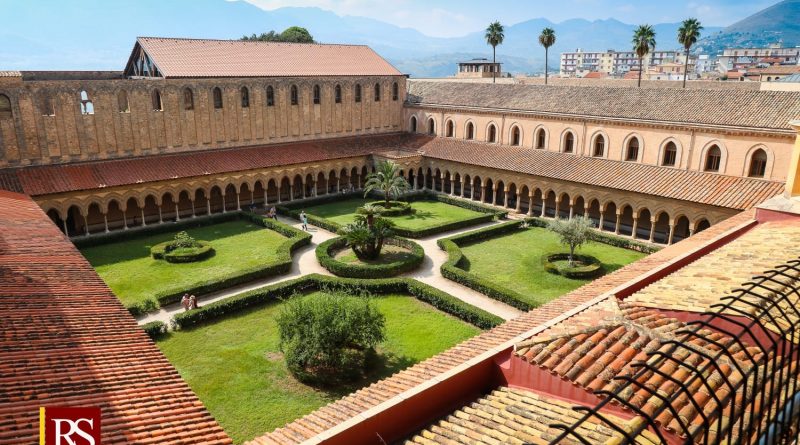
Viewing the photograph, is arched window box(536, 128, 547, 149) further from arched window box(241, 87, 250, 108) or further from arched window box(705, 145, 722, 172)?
arched window box(241, 87, 250, 108)

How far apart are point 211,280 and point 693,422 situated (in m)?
20.6

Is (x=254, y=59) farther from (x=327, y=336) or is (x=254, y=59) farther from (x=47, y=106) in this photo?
(x=327, y=336)

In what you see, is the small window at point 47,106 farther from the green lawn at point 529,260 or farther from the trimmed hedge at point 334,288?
the green lawn at point 529,260

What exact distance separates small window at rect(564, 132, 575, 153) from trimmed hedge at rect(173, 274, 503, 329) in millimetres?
17675

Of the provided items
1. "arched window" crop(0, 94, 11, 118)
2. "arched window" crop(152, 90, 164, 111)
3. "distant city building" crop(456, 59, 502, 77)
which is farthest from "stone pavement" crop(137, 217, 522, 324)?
"distant city building" crop(456, 59, 502, 77)

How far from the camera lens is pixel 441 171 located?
41500 millimetres

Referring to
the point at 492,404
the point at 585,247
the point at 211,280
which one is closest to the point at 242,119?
the point at 211,280

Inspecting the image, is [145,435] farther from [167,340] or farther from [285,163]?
[285,163]

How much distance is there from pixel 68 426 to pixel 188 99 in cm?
3194

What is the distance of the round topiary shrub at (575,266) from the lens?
24.5 meters

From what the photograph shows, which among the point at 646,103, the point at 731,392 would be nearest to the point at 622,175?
the point at 646,103

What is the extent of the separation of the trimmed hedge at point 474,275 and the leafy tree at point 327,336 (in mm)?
6770

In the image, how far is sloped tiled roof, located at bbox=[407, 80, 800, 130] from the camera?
90.4ft

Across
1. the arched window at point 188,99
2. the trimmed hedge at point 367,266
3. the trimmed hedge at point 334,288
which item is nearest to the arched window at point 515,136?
the trimmed hedge at point 367,266
